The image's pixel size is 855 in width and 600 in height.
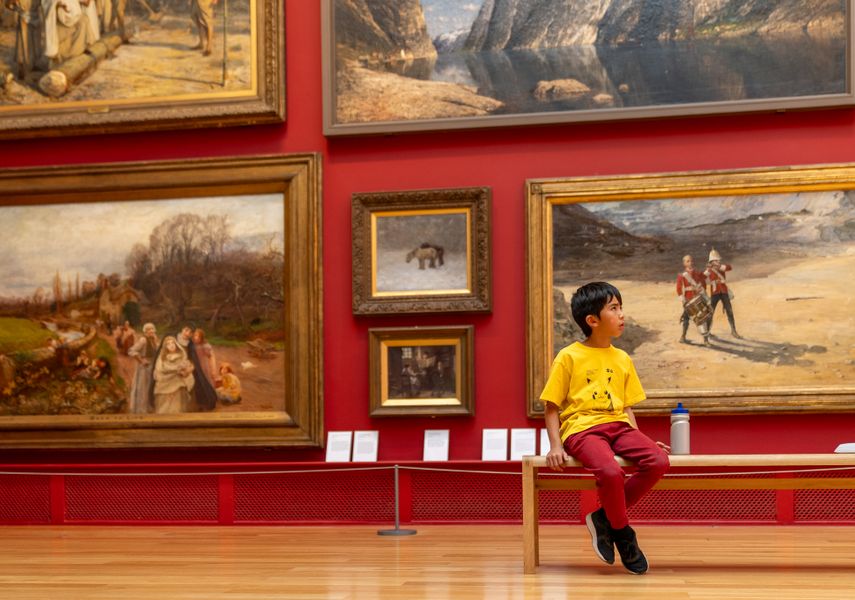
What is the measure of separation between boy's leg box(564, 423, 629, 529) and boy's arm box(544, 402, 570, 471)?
3.8 inches

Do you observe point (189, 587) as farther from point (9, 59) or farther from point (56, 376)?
point (9, 59)

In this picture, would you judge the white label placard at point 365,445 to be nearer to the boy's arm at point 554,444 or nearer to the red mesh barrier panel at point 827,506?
the boy's arm at point 554,444

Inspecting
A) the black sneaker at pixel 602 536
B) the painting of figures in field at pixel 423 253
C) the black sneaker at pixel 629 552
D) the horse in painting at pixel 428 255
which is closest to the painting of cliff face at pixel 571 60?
the painting of figures in field at pixel 423 253

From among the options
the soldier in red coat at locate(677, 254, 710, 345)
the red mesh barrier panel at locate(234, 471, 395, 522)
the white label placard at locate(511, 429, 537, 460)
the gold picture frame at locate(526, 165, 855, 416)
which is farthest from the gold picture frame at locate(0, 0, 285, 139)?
the soldier in red coat at locate(677, 254, 710, 345)

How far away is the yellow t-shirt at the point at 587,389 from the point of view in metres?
6.65

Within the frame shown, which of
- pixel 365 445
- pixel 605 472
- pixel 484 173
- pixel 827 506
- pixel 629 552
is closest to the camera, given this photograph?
pixel 605 472

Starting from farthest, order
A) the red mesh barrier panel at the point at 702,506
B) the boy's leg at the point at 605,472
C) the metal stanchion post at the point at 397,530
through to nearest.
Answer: the red mesh barrier panel at the point at 702,506 → the metal stanchion post at the point at 397,530 → the boy's leg at the point at 605,472

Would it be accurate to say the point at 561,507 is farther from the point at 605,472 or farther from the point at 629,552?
the point at 605,472

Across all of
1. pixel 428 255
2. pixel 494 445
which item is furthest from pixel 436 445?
pixel 428 255

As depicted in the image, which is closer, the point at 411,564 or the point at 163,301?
the point at 411,564

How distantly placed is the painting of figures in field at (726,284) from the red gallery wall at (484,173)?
312 mm

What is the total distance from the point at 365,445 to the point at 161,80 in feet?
13.4

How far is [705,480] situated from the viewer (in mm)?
6758

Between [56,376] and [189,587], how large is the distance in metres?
5.17
